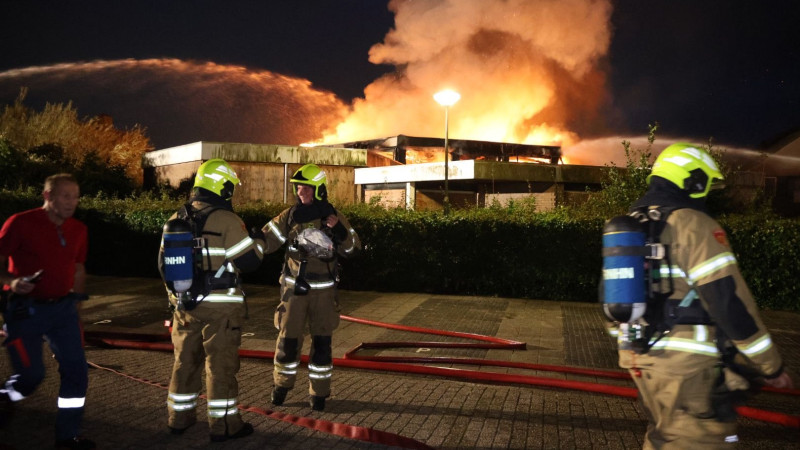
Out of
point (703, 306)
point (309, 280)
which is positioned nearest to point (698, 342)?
point (703, 306)

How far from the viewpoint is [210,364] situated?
4414 millimetres

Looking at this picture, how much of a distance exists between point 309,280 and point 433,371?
1.91 m

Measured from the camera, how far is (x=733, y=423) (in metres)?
2.94

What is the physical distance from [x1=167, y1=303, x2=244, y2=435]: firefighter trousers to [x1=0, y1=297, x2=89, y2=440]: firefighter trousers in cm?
63

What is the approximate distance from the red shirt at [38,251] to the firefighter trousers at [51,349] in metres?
0.11

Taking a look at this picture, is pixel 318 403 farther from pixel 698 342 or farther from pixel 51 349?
pixel 698 342

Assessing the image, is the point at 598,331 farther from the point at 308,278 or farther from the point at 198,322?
the point at 198,322

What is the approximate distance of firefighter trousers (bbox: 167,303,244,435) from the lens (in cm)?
440

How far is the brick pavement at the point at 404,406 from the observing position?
453 centimetres

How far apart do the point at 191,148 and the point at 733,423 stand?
90.0 ft

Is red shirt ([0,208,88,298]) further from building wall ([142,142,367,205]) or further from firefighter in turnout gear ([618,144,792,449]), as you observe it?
building wall ([142,142,367,205])

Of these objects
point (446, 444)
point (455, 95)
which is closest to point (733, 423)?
point (446, 444)

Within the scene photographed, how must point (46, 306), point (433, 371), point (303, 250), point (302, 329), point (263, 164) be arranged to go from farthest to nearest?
point (263, 164), point (433, 371), point (302, 329), point (303, 250), point (46, 306)

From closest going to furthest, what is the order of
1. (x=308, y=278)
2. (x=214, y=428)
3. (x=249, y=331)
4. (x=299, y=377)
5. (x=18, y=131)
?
(x=214, y=428)
(x=308, y=278)
(x=299, y=377)
(x=249, y=331)
(x=18, y=131)
